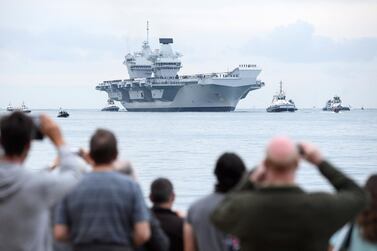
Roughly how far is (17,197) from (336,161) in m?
38.9

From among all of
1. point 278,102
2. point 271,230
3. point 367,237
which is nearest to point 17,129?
point 271,230

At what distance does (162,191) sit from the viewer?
5816 millimetres

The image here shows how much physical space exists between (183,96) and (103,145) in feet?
406

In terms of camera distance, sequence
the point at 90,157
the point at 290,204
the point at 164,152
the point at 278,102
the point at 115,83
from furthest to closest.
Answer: the point at 278,102 < the point at 115,83 < the point at 164,152 < the point at 90,157 < the point at 290,204

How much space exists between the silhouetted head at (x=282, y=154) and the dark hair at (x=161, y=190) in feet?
5.93

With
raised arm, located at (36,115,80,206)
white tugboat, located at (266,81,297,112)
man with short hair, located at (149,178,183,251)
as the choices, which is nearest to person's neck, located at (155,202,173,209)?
man with short hair, located at (149,178,183,251)

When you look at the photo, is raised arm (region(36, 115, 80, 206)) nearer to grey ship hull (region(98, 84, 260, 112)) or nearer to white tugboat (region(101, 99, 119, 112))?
grey ship hull (region(98, 84, 260, 112))

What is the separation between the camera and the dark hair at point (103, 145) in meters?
4.71

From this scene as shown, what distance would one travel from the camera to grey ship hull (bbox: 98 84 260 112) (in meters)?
123

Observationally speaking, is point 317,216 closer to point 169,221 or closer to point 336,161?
point 169,221

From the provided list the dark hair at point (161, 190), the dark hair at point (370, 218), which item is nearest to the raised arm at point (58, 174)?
the dark hair at point (161, 190)

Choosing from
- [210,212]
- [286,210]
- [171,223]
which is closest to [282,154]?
[286,210]

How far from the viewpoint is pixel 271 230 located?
13.6 ft

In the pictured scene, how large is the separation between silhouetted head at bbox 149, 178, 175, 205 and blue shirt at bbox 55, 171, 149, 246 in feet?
3.25
